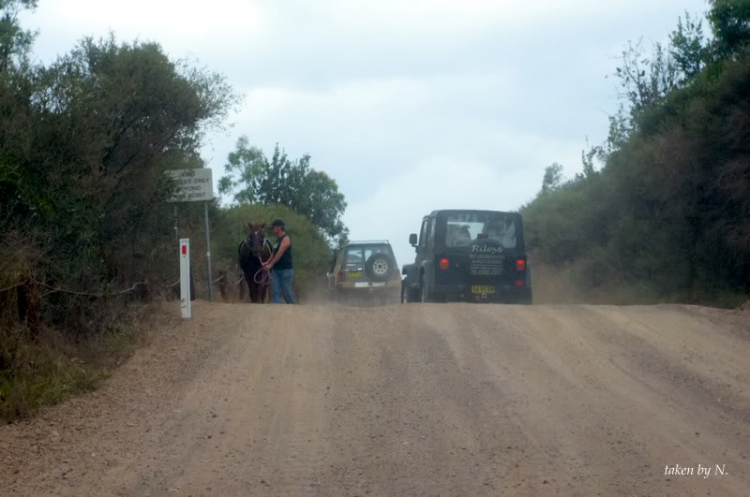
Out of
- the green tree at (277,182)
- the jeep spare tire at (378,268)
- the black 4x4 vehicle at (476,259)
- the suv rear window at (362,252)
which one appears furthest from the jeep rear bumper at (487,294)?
the green tree at (277,182)

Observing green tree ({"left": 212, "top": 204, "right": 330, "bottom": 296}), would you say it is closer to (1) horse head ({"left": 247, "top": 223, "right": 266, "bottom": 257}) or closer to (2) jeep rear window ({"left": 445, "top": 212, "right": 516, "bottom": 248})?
(1) horse head ({"left": 247, "top": 223, "right": 266, "bottom": 257})

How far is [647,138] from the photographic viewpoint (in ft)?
81.3

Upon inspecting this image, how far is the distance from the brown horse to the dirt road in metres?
4.92

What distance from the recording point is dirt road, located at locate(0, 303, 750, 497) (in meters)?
6.90

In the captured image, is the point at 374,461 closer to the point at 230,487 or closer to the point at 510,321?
the point at 230,487

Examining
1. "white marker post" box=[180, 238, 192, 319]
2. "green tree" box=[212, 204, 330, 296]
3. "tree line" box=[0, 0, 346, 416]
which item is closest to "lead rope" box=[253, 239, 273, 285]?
"tree line" box=[0, 0, 346, 416]

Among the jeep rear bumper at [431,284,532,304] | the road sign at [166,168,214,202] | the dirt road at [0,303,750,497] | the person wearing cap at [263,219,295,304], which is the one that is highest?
the road sign at [166,168,214,202]

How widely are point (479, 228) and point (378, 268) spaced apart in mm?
6308

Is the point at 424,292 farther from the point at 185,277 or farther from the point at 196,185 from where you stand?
the point at 185,277

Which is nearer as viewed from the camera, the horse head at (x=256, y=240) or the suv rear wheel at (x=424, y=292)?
the horse head at (x=256, y=240)

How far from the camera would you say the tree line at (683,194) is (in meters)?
19.5

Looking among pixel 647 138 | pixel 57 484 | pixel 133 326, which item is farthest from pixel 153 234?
pixel 647 138

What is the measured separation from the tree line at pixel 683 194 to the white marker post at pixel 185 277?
11.8 metres

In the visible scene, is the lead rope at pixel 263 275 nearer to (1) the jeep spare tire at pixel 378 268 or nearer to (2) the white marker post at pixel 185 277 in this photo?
(2) the white marker post at pixel 185 277
